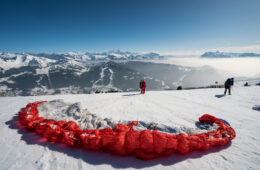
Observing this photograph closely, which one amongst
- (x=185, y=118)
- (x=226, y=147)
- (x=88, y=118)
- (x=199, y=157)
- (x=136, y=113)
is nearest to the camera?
(x=199, y=157)

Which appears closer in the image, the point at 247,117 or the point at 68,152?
the point at 68,152

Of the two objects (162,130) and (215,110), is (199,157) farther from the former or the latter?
(215,110)

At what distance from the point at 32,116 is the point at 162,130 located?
18.9ft

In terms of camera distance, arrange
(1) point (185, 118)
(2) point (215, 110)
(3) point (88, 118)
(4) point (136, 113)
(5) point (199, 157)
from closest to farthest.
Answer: (5) point (199, 157) < (3) point (88, 118) < (1) point (185, 118) < (4) point (136, 113) < (2) point (215, 110)

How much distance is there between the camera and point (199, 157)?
139 inches

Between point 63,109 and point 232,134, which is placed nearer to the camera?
point 232,134

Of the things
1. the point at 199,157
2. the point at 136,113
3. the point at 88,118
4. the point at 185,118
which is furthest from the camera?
the point at 136,113

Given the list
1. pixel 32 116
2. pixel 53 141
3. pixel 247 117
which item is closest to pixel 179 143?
pixel 53 141

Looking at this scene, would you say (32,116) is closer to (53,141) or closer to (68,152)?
(53,141)

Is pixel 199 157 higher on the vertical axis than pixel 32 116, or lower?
lower

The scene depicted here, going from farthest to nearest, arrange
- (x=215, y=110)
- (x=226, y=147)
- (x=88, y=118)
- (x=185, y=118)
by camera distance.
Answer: (x=215, y=110), (x=185, y=118), (x=88, y=118), (x=226, y=147)

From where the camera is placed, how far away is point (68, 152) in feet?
12.2

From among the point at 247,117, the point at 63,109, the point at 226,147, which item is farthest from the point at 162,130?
the point at 247,117

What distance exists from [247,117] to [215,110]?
1546 mm
